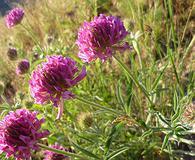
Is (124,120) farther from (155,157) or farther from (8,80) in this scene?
(8,80)

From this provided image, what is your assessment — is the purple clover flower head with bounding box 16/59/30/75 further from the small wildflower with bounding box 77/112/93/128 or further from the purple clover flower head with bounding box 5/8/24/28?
the small wildflower with bounding box 77/112/93/128

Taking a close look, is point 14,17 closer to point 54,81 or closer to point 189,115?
point 54,81

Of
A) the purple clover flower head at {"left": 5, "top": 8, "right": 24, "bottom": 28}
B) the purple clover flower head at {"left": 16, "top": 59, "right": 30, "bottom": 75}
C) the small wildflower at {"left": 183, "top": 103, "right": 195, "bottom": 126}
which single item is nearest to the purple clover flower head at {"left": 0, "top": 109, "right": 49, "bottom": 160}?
the small wildflower at {"left": 183, "top": 103, "right": 195, "bottom": 126}

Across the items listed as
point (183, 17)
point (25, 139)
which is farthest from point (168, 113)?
point (183, 17)

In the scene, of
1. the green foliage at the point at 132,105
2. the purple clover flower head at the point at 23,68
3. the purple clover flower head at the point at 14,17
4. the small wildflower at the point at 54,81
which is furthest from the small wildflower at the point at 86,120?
the purple clover flower head at the point at 14,17

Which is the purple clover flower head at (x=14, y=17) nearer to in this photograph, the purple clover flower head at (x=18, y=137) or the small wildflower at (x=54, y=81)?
the small wildflower at (x=54, y=81)

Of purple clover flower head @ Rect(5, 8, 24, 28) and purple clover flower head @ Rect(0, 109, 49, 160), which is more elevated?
purple clover flower head @ Rect(5, 8, 24, 28)
